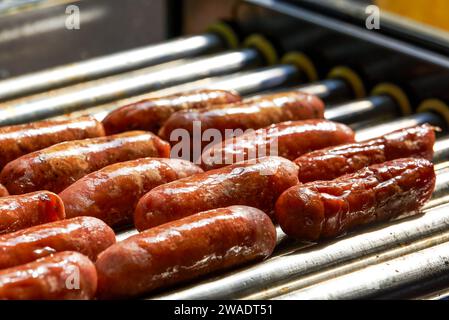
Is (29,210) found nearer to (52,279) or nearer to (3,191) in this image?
(3,191)

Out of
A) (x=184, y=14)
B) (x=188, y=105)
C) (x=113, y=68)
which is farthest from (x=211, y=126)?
(x=184, y=14)

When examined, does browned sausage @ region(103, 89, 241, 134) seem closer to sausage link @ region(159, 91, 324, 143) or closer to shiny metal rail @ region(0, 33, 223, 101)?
sausage link @ region(159, 91, 324, 143)

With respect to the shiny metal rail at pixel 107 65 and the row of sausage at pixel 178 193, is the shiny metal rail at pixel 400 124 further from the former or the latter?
the shiny metal rail at pixel 107 65

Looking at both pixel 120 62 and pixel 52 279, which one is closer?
pixel 52 279

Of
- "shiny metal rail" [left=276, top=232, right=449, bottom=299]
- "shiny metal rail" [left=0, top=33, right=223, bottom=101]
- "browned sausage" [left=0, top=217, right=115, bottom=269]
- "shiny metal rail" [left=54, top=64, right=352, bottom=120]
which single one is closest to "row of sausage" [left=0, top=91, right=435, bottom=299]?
"browned sausage" [left=0, top=217, right=115, bottom=269]

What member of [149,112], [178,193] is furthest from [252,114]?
[178,193]

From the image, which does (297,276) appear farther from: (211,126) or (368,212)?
(211,126)
